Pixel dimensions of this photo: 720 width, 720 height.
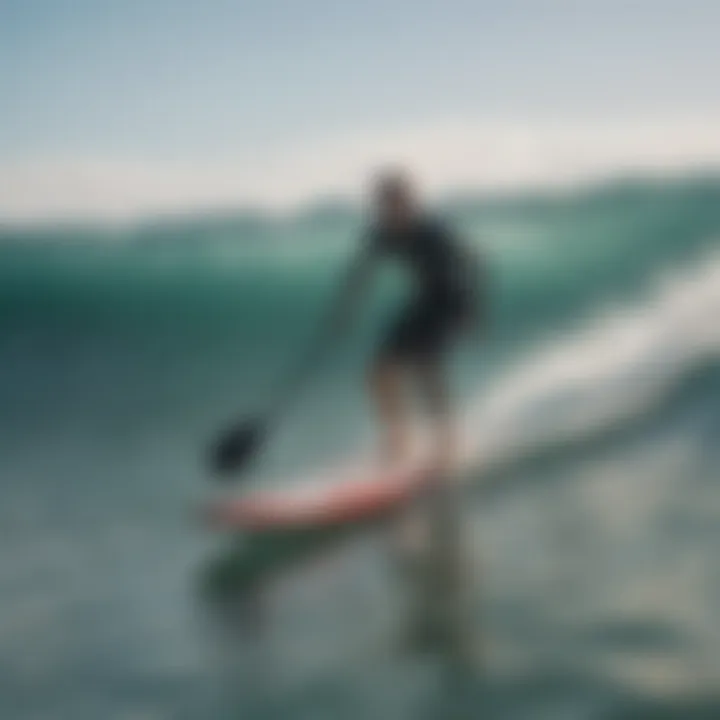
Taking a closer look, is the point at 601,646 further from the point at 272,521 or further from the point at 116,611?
the point at 116,611

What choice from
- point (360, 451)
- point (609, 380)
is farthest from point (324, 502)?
point (609, 380)

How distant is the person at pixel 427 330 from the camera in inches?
54.7

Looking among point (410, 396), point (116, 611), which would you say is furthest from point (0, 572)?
point (410, 396)

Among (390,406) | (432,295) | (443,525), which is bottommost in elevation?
(443,525)

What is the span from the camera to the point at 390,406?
1.40m

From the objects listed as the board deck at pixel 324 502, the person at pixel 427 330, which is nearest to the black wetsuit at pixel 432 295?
the person at pixel 427 330

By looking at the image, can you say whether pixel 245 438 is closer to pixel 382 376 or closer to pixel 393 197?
pixel 382 376

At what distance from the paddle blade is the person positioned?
0.12m

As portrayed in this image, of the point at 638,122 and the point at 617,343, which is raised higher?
the point at 638,122

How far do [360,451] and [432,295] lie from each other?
164mm

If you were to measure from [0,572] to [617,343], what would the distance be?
0.64m

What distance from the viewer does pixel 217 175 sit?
145 centimetres

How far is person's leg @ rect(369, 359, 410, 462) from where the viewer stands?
54.7 inches

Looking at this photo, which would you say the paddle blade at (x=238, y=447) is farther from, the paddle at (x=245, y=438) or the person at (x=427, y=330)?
the person at (x=427, y=330)
